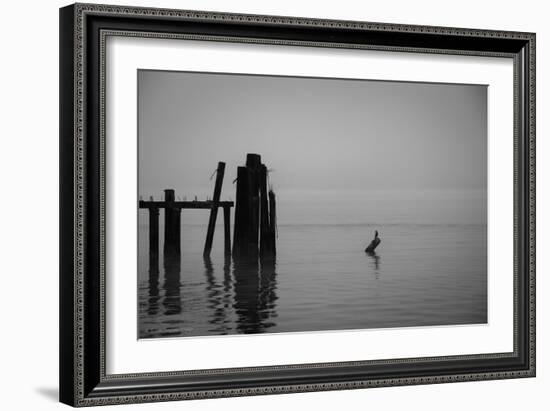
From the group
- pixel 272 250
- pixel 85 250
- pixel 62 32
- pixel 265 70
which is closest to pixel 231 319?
pixel 272 250

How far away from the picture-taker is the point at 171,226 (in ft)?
20.2

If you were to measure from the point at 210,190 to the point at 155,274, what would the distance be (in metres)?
0.53

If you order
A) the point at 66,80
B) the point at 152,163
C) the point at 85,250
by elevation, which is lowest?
the point at 85,250

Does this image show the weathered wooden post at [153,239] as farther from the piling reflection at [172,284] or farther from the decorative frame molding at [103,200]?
the decorative frame molding at [103,200]

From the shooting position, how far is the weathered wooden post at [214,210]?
6.18 meters

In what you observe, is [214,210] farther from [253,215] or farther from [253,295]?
[253,295]

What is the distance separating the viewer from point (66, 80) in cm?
588

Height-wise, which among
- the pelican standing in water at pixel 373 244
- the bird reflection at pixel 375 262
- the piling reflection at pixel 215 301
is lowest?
the piling reflection at pixel 215 301

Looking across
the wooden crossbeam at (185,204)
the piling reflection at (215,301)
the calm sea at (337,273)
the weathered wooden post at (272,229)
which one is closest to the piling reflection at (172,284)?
the calm sea at (337,273)

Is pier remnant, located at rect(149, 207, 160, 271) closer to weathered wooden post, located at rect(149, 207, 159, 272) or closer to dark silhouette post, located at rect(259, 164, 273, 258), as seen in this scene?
weathered wooden post, located at rect(149, 207, 159, 272)

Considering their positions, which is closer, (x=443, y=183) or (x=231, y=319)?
(x=231, y=319)

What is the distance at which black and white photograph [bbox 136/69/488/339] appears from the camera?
6.11 m

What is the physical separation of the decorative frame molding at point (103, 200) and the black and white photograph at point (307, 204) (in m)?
0.22

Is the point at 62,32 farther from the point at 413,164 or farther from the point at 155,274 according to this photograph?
the point at 413,164
